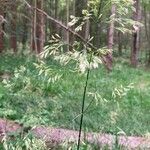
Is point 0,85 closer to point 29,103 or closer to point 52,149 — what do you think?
point 29,103

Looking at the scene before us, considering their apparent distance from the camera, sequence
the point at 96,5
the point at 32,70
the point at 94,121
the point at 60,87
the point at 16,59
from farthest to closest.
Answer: the point at 16,59
the point at 32,70
the point at 60,87
the point at 94,121
the point at 96,5

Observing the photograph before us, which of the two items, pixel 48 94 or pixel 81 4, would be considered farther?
pixel 81 4

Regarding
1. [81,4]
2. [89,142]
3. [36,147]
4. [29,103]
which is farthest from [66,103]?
[81,4]

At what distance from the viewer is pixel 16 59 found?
21.5 m

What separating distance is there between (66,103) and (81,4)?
75.0ft

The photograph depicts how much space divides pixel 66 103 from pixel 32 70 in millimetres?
6076

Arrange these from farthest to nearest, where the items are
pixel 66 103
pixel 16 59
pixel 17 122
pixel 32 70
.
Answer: pixel 16 59 → pixel 32 70 → pixel 66 103 → pixel 17 122

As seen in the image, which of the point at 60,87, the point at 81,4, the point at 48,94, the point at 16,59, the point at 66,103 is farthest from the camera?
the point at 81,4

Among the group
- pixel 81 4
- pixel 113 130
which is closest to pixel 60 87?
pixel 113 130

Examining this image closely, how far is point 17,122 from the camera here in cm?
987

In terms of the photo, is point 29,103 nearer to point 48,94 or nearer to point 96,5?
point 48,94

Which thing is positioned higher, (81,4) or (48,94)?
(81,4)

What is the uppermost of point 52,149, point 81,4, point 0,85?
point 81,4

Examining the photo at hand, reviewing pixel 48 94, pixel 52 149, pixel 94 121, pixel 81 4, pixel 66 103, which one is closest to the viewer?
pixel 52 149
